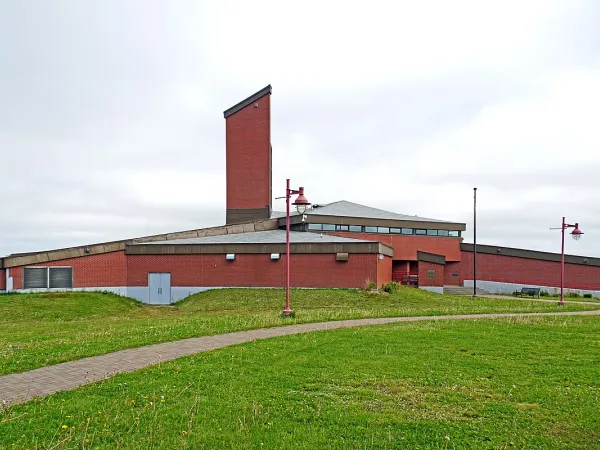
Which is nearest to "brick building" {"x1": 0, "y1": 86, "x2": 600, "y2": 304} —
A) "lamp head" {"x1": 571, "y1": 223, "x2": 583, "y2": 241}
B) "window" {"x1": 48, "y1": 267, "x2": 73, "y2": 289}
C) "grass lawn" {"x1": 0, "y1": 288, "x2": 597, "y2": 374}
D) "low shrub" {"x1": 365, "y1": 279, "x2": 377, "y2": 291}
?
"window" {"x1": 48, "y1": 267, "x2": 73, "y2": 289}

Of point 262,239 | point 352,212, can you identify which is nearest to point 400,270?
point 352,212

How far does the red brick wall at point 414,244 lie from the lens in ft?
152

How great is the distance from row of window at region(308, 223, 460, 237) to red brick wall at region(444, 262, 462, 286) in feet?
10.1

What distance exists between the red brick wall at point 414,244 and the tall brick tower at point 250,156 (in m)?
8.25

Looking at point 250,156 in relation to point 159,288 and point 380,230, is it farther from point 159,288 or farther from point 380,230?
point 159,288

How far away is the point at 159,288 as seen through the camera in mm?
35688

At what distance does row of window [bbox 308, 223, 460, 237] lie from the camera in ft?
146

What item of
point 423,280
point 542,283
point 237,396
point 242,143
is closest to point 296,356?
point 237,396

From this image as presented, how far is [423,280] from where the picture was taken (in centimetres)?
4303

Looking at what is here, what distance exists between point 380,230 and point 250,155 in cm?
1428

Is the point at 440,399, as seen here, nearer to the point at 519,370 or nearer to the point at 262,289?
the point at 519,370

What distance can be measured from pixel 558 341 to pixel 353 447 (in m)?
9.36

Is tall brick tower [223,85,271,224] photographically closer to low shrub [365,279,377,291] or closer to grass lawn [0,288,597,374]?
grass lawn [0,288,597,374]

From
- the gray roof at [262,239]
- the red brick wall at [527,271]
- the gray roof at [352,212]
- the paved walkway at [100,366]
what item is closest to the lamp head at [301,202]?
the paved walkway at [100,366]
